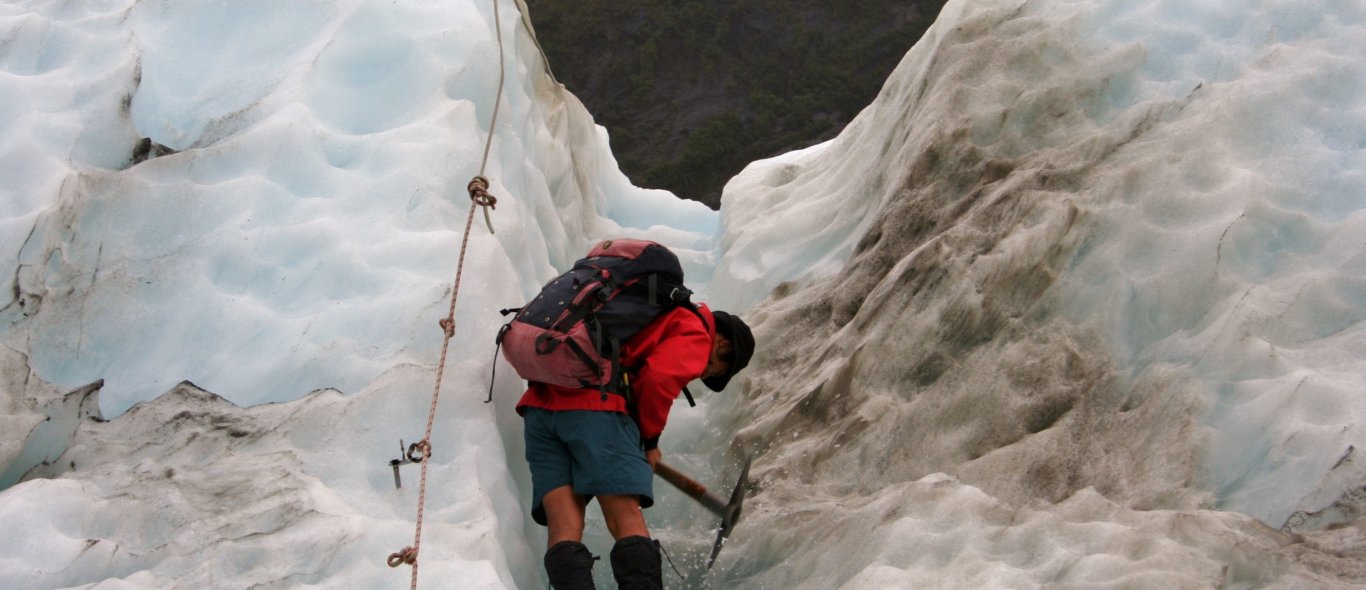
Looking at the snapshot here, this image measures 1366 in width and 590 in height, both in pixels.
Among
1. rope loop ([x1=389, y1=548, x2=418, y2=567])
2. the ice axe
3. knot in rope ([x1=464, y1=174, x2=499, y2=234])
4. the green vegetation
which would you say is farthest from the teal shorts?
the green vegetation

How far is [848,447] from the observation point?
4172mm

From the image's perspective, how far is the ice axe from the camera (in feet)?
12.8

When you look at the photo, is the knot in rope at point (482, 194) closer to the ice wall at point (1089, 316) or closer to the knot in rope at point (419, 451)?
the knot in rope at point (419, 451)

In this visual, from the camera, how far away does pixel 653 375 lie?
3719 mm

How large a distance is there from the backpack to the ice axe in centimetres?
36

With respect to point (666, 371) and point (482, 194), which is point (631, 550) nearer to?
point (666, 371)

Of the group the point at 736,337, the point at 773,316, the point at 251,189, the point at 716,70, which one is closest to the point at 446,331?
the point at 736,337

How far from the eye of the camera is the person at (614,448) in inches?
134

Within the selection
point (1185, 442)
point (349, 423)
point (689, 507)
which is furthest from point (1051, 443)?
point (349, 423)

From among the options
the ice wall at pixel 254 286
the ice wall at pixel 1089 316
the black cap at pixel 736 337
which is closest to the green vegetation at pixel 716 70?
the ice wall at pixel 254 286

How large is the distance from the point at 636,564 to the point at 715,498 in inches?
26.1

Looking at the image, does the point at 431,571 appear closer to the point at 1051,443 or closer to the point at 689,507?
the point at 689,507

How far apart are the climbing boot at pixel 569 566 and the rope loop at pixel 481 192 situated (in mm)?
1463

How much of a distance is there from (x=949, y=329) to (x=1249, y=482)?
1120 millimetres
